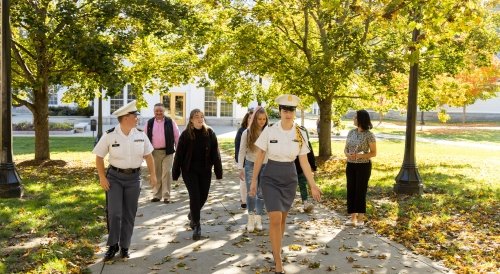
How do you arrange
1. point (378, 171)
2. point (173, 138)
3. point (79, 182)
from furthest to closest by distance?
point (378, 171)
point (79, 182)
point (173, 138)

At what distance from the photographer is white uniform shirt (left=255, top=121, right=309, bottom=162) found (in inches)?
230

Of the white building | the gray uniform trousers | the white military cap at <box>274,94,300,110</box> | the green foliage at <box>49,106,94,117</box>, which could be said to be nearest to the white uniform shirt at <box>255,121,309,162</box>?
the white military cap at <box>274,94,300,110</box>

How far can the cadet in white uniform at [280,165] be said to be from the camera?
580 cm

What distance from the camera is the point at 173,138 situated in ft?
34.5

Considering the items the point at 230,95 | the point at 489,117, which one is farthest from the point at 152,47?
the point at 489,117

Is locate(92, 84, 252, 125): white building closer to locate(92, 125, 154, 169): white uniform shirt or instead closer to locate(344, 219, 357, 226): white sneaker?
locate(344, 219, 357, 226): white sneaker

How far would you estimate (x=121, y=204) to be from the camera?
6.20 metres

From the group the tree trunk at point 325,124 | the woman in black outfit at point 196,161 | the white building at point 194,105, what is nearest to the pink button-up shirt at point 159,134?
Answer: the woman in black outfit at point 196,161

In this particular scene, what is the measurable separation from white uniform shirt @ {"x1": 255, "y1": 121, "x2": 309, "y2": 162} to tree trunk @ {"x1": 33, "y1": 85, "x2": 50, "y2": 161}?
1228 centimetres

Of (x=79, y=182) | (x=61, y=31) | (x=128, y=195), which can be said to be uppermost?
(x=61, y=31)

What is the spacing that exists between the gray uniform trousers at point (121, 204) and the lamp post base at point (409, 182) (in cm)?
663

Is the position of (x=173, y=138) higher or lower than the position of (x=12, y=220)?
higher

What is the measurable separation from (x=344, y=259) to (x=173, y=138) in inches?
197

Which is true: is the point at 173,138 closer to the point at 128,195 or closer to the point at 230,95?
the point at 128,195
